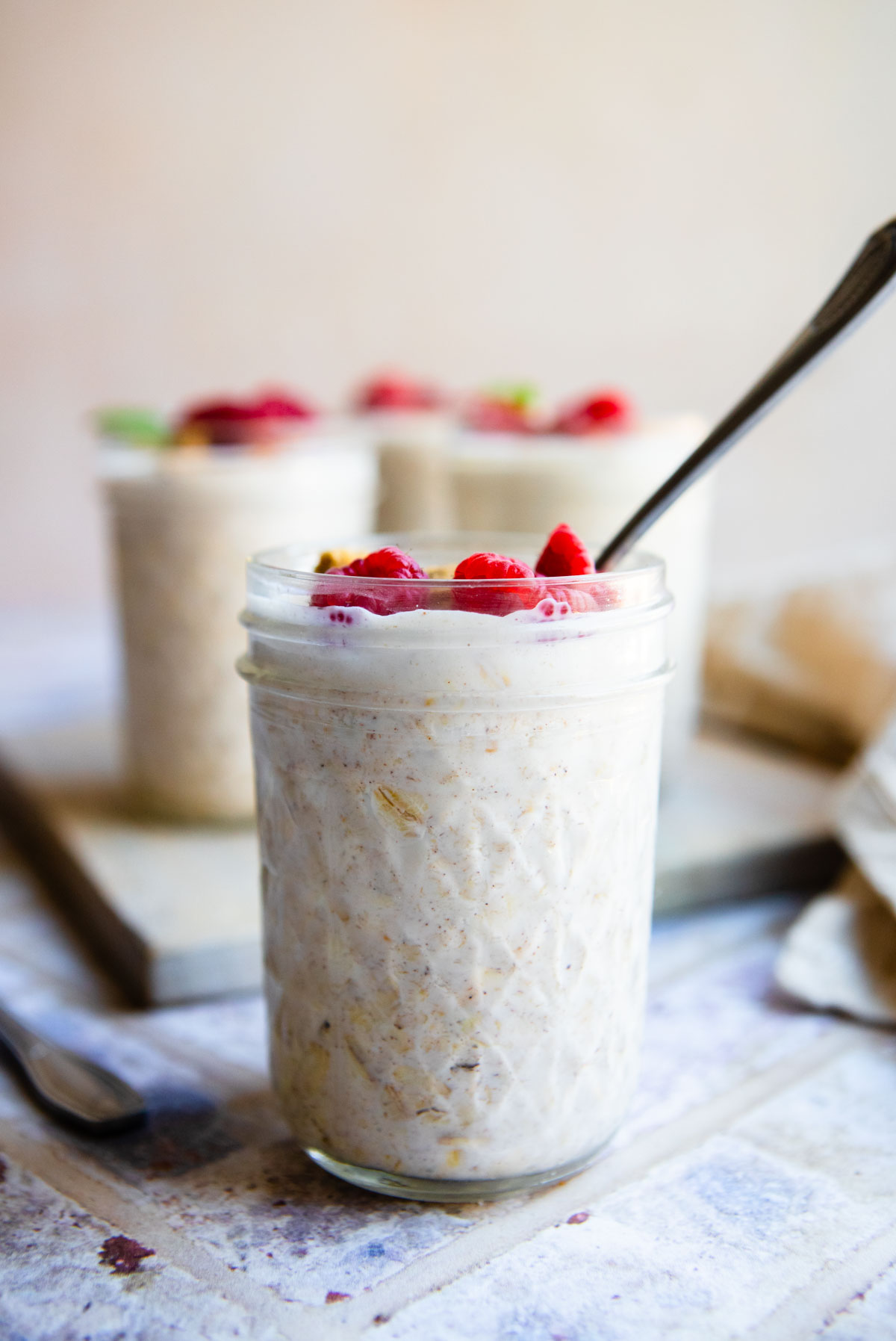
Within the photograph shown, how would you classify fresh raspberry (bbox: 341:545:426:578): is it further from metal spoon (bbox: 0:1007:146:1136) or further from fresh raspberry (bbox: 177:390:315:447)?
fresh raspberry (bbox: 177:390:315:447)

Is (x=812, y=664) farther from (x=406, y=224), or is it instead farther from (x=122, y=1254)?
(x=406, y=224)

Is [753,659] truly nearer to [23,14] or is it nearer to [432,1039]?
[432,1039]

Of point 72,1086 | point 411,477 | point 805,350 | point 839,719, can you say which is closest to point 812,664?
point 839,719

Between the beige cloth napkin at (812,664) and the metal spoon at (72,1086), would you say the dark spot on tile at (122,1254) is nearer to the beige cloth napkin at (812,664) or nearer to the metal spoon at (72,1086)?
the metal spoon at (72,1086)

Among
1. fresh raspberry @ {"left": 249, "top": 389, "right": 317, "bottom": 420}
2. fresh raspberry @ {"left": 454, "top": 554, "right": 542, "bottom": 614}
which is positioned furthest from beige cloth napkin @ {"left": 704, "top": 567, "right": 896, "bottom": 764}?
fresh raspberry @ {"left": 454, "top": 554, "right": 542, "bottom": 614}

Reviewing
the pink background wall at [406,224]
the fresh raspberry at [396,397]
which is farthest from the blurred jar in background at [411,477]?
the pink background wall at [406,224]

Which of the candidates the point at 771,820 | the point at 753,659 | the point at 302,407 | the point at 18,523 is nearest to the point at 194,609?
the point at 302,407
